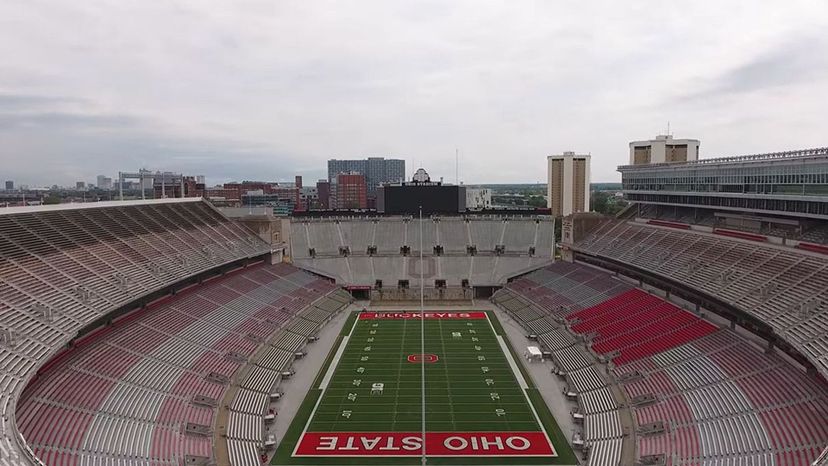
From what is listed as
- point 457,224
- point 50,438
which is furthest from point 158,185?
point 50,438

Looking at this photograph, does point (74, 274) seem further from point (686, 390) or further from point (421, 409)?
point (686, 390)

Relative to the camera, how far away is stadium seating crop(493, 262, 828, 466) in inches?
722

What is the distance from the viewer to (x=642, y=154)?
6266 centimetres

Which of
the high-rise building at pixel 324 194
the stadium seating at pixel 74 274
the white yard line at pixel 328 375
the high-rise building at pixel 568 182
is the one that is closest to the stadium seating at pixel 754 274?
the white yard line at pixel 328 375

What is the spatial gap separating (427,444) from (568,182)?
91.2 meters

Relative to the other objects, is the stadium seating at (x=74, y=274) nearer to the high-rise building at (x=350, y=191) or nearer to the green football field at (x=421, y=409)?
the green football field at (x=421, y=409)

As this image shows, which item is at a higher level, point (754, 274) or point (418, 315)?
point (754, 274)

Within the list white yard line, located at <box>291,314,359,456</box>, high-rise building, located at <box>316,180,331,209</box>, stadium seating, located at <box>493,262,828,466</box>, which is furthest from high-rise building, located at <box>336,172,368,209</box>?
stadium seating, located at <box>493,262,828,466</box>

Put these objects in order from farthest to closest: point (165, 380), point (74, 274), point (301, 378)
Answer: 1. point (301, 378)
2. point (74, 274)
3. point (165, 380)

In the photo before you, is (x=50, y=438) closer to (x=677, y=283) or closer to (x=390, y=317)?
(x=390, y=317)

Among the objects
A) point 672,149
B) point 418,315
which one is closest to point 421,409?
point 418,315

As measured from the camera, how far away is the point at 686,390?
75.7ft

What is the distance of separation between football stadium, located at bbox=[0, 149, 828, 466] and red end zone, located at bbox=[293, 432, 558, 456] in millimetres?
95

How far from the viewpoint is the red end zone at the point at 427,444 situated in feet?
70.4
